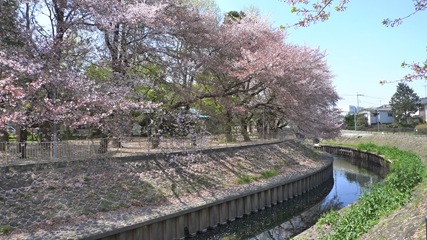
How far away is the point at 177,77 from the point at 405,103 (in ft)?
166

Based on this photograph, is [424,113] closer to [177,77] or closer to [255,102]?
[255,102]

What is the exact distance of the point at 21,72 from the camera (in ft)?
42.2

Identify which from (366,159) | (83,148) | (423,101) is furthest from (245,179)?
(423,101)

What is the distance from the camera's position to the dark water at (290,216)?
14.8m

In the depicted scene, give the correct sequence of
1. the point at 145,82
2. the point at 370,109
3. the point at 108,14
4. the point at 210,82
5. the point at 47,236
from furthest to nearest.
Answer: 1. the point at 370,109
2. the point at 210,82
3. the point at 145,82
4. the point at 108,14
5. the point at 47,236

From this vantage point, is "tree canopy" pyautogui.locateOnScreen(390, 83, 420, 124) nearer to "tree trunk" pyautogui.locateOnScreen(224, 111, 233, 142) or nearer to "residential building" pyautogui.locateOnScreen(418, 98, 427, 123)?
"residential building" pyautogui.locateOnScreen(418, 98, 427, 123)

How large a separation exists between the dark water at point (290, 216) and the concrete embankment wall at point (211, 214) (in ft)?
1.10

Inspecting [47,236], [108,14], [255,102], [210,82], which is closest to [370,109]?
[255,102]

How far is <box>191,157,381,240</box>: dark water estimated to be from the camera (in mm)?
14836

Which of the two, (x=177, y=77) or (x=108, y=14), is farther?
(x=177, y=77)

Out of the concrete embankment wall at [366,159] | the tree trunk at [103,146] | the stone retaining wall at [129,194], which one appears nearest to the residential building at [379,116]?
the concrete embankment wall at [366,159]

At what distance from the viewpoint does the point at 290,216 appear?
59.4 feet

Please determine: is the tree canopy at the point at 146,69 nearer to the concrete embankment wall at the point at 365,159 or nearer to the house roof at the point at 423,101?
the concrete embankment wall at the point at 365,159

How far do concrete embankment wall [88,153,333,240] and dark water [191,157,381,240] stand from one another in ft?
1.10
